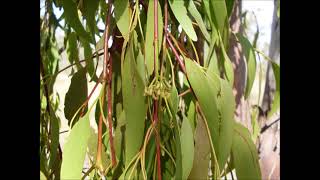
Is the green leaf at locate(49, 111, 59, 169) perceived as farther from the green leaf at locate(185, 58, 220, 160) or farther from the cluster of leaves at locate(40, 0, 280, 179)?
the green leaf at locate(185, 58, 220, 160)

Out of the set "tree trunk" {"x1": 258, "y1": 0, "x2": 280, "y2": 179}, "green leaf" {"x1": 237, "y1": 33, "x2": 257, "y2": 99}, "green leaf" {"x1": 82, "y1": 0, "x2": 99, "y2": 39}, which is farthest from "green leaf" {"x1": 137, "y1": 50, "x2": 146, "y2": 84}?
"tree trunk" {"x1": 258, "y1": 0, "x2": 280, "y2": 179}

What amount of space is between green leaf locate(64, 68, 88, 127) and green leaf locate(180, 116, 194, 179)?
0.15 m

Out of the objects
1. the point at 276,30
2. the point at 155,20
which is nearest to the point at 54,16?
the point at 155,20

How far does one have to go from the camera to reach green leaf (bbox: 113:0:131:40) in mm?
491

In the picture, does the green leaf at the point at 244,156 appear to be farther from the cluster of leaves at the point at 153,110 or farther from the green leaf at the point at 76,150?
the green leaf at the point at 76,150

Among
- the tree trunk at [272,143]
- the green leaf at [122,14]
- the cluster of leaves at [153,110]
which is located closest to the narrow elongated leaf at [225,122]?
the cluster of leaves at [153,110]

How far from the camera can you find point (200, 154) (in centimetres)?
51

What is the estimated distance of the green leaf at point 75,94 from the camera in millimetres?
582

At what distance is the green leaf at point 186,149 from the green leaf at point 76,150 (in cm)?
9
